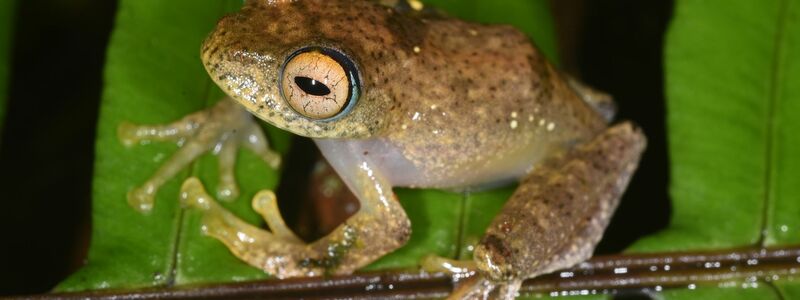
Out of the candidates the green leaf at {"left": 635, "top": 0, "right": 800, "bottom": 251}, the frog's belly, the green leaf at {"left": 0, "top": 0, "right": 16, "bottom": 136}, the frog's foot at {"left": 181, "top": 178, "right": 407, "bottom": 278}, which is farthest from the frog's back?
the green leaf at {"left": 0, "top": 0, "right": 16, "bottom": 136}

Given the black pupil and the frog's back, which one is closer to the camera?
the black pupil

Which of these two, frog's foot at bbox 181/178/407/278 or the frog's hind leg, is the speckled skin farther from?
the frog's hind leg

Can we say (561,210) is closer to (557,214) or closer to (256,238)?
(557,214)

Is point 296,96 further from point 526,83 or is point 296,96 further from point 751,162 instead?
point 751,162

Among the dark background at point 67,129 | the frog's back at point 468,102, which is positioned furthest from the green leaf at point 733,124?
the dark background at point 67,129

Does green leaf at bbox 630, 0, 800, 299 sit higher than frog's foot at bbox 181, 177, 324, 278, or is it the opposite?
green leaf at bbox 630, 0, 800, 299
